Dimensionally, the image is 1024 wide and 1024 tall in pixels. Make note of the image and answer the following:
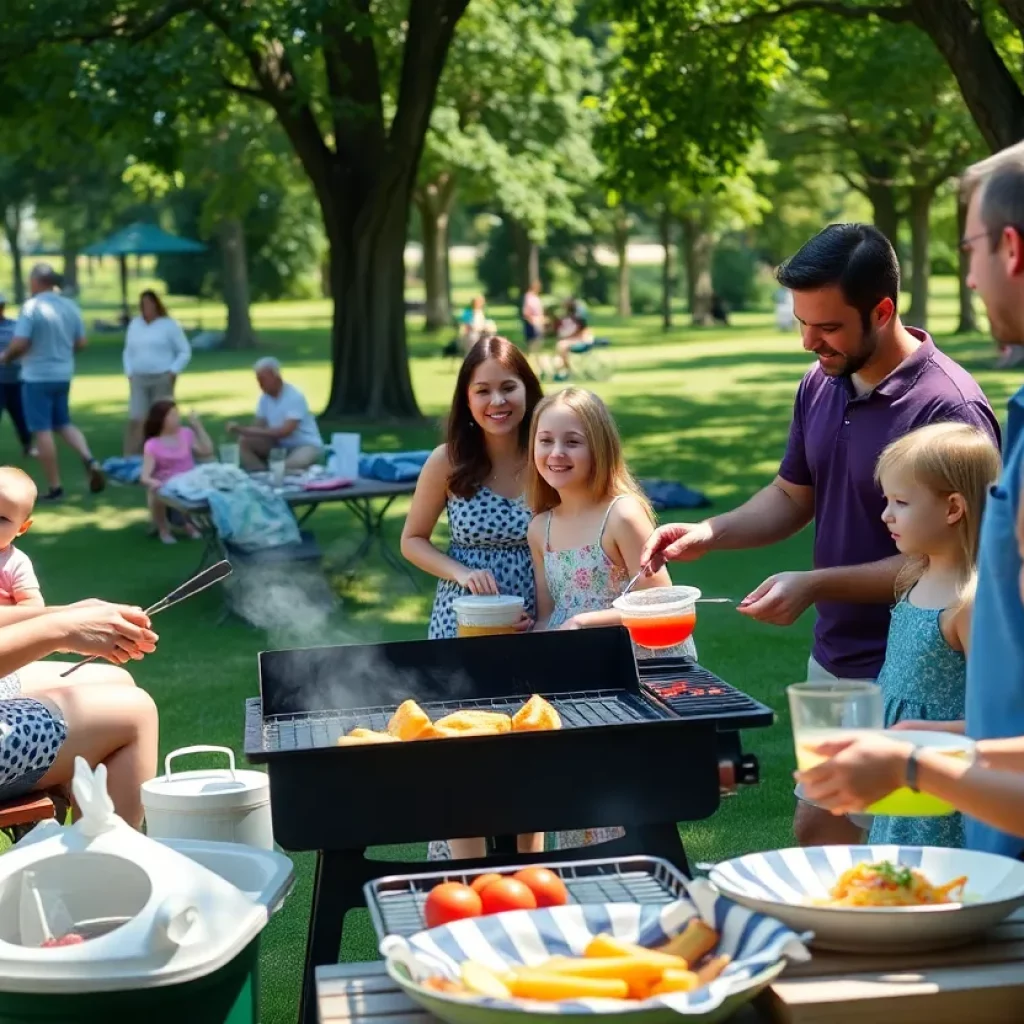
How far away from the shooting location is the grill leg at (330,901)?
3.13 m

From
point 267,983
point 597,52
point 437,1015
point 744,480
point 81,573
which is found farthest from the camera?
point 597,52

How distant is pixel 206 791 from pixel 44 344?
11.7 m

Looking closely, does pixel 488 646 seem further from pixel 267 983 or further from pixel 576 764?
pixel 267 983

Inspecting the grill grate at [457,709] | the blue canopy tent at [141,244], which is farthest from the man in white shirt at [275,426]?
the blue canopy tent at [141,244]

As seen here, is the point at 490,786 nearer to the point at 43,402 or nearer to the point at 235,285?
the point at 43,402

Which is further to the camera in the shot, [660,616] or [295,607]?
[295,607]

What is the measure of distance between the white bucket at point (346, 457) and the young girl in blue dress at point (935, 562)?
24.4ft

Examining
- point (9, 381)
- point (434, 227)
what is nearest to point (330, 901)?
point (9, 381)

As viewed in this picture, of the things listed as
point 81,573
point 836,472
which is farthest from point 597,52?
point 836,472

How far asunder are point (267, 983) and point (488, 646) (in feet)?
4.95

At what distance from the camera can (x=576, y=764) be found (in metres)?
3.12

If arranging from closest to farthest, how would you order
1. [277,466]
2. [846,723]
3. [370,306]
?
[846,723]
[277,466]
[370,306]

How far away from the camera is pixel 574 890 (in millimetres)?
2873

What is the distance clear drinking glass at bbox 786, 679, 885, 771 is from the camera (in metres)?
2.36
